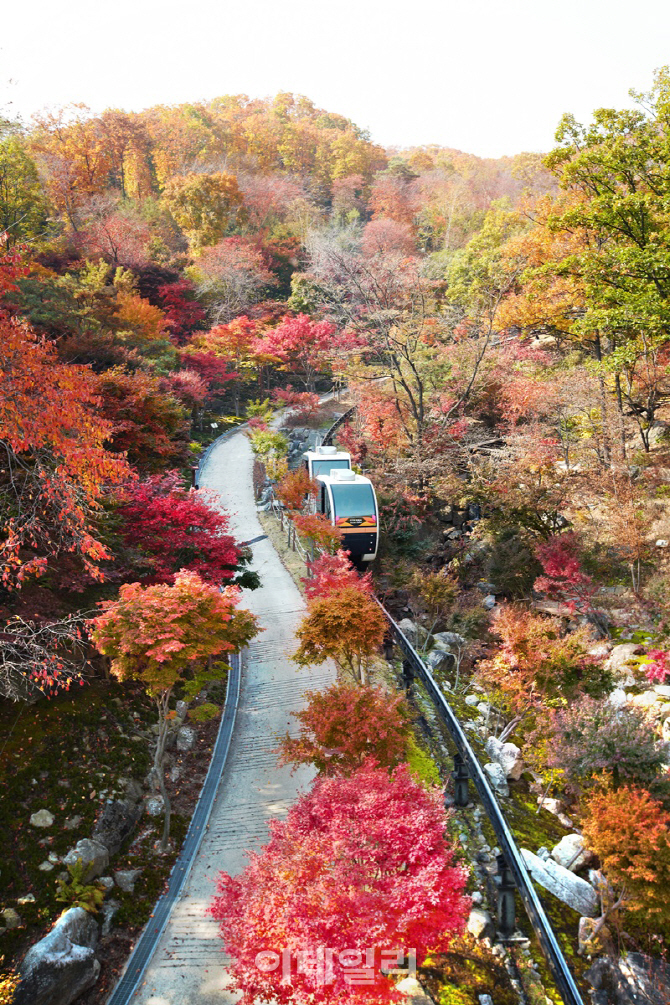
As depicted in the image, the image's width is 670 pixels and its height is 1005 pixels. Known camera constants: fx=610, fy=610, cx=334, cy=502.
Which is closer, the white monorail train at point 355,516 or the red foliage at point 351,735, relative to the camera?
the red foliage at point 351,735

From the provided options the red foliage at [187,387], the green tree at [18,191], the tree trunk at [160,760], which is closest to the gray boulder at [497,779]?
the tree trunk at [160,760]

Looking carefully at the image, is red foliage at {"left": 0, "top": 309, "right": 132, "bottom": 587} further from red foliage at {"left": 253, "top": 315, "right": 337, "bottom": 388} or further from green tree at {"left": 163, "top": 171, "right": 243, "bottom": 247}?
green tree at {"left": 163, "top": 171, "right": 243, "bottom": 247}

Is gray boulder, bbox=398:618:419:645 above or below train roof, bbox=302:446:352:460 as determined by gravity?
below

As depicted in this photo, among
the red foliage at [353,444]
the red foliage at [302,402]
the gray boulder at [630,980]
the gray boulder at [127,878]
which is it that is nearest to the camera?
the gray boulder at [630,980]

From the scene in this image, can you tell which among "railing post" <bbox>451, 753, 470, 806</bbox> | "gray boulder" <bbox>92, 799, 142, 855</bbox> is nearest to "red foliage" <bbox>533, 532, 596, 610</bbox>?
"railing post" <bbox>451, 753, 470, 806</bbox>

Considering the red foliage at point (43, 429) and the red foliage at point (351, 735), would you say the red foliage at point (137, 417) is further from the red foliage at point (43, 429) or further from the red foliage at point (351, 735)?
the red foliage at point (351, 735)

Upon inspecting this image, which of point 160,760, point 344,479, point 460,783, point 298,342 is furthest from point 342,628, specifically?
point 298,342

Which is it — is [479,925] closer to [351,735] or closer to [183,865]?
[351,735]
